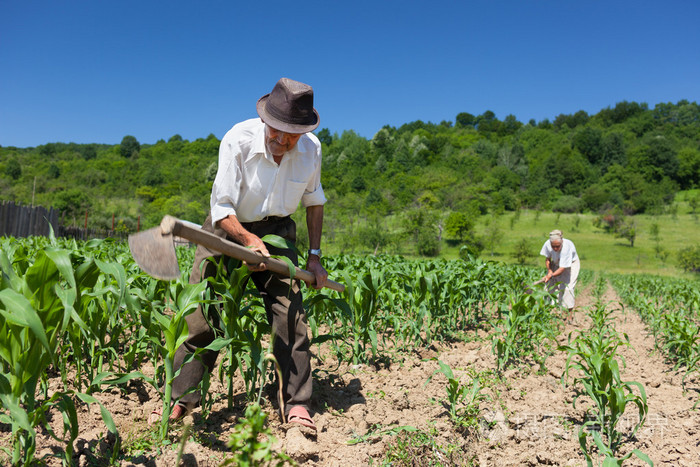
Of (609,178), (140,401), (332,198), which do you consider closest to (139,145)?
(332,198)

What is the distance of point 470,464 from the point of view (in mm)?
2256

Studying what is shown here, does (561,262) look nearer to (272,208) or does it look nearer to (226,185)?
(272,208)

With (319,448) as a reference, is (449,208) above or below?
above

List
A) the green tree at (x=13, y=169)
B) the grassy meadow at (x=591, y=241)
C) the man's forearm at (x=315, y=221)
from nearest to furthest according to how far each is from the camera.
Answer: the man's forearm at (x=315, y=221), the grassy meadow at (x=591, y=241), the green tree at (x=13, y=169)

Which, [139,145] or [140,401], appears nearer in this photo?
[140,401]

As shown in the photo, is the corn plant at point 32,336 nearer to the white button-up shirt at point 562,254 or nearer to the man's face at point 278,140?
the man's face at point 278,140

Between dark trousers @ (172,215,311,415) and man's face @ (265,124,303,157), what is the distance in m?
0.44

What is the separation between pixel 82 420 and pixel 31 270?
42.7 inches

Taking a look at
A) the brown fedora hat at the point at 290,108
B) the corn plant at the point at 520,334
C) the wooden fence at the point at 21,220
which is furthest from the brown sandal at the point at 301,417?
the wooden fence at the point at 21,220

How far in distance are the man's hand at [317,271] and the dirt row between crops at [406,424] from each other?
2.52 ft

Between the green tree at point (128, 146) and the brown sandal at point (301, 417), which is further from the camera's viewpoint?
the green tree at point (128, 146)

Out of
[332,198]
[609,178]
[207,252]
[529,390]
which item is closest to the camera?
[207,252]

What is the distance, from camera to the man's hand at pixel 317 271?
2.64 m

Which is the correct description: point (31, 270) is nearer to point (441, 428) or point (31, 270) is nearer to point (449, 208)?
point (441, 428)
